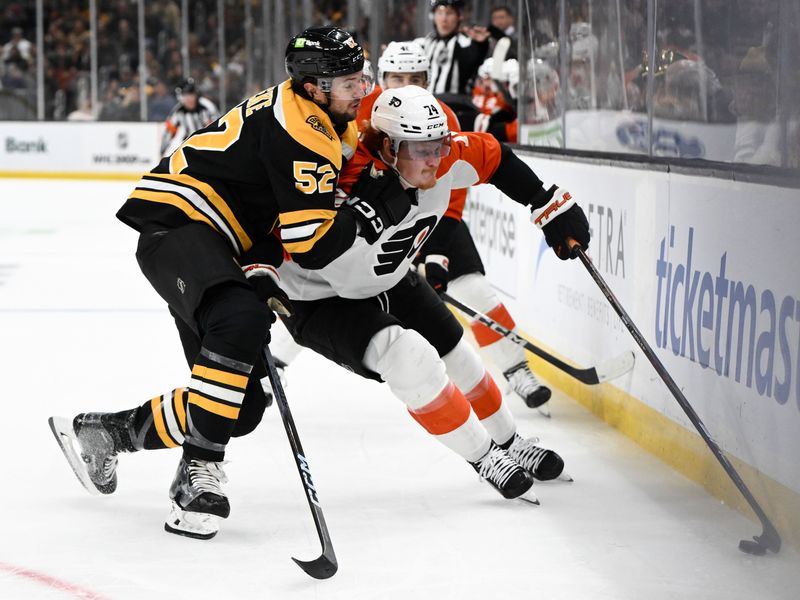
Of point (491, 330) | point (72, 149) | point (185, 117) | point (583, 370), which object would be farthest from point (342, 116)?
point (72, 149)

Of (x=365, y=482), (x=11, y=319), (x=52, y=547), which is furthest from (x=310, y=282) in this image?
(x=11, y=319)

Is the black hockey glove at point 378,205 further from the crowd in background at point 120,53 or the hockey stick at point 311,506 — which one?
the crowd in background at point 120,53

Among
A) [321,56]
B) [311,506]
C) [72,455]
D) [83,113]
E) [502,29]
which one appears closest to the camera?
[311,506]

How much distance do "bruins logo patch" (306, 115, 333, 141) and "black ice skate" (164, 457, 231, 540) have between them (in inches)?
Result: 29.9

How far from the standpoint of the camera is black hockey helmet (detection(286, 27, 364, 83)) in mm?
2600

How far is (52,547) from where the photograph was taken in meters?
2.60

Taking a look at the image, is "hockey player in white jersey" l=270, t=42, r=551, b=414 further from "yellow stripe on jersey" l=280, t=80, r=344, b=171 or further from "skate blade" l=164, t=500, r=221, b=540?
"skate blade" l=164, t=500, r=221, b=540

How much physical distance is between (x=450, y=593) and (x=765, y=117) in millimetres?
1400

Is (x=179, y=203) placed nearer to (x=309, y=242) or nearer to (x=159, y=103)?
(x=309, y=242)

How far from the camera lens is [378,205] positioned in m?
2.70

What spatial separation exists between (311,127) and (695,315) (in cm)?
117

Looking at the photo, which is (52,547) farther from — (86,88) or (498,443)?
(86,88)

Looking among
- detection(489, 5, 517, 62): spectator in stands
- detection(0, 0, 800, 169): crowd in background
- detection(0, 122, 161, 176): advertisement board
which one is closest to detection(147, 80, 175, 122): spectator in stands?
detection(0, 122, 161, 176): advertisement board

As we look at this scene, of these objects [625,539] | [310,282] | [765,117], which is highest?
[765,117]
